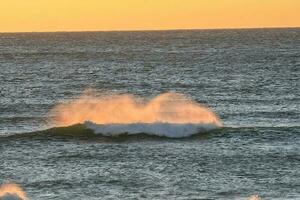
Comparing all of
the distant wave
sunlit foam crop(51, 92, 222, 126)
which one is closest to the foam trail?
the distant wave

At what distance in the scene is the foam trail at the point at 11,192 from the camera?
108 ft

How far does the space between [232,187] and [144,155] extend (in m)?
9.08

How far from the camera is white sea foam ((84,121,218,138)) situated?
53.1 m

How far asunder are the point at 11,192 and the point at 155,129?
67.5ft

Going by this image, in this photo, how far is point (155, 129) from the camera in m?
53.6

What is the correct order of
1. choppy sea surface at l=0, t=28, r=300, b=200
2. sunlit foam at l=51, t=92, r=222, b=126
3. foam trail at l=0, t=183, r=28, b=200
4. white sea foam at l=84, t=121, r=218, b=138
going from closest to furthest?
foam trail at l=0, t=183, r=28, b=200
choppy sea surface at l=0, t=28, r=300, b=200
white sea foam at l=84, t=121, r=218, b=138
sunlit foam at l=51, t=92, r=222, b=126

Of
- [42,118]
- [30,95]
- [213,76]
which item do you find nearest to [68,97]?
[30,95]

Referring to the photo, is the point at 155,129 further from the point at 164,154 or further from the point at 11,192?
the point at 11,192

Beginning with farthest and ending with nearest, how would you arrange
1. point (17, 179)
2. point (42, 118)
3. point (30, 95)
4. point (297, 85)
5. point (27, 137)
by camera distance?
point (297, 85), point (30, 95), point (42, 118), point (27, 137), point (17, 179)

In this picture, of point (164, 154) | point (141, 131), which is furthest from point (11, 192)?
point (141, 131)

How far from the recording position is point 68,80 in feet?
350

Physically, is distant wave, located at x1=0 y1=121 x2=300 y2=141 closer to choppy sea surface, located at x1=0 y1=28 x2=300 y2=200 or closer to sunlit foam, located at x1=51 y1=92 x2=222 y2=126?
choppy sea surface, located at x1=0 y1=28 x2=300 y2=200

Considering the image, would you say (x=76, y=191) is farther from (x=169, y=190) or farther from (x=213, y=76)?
(x=213, y=76)

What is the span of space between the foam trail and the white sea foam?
15.5m
